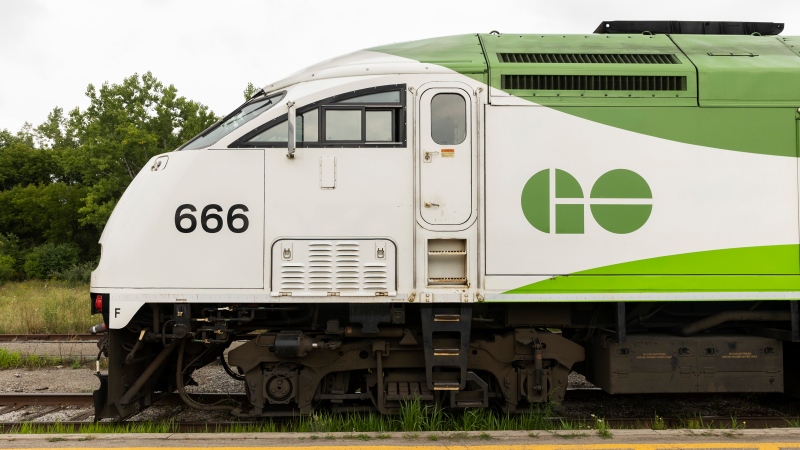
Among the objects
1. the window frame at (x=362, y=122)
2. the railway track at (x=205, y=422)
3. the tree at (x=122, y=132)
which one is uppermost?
the tree at (x=122, y=132)

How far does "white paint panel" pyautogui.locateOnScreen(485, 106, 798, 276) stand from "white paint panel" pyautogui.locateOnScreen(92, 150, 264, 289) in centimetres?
214

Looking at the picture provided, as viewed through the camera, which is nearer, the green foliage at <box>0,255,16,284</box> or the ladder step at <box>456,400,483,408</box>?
the ladder step at <box>456,400,483,408</box>

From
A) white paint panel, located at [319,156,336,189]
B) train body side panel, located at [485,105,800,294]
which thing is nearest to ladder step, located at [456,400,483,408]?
train body side panel, located at [485,105,800,294]

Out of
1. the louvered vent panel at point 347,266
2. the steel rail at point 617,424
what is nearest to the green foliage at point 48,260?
the steel rail at point 617,424

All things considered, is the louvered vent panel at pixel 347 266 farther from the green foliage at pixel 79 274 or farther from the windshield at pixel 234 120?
the green foliage at pixel 79 274

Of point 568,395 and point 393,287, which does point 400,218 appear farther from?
point 568,395

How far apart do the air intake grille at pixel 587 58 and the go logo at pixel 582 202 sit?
3.74ft

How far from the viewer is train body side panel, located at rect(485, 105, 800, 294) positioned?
4.95 m

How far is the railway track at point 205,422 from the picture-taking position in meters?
5.41

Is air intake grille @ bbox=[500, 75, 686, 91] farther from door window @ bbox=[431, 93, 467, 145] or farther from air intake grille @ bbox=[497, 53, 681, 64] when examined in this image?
door window @ bbox=[431, 93, 467, 145]

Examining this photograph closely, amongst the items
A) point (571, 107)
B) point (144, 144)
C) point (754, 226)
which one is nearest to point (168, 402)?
point (571, 107)

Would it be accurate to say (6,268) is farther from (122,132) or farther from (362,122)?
(362,122)

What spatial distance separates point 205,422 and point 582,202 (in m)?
4.29

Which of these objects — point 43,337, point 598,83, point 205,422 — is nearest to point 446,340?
point 205,422
